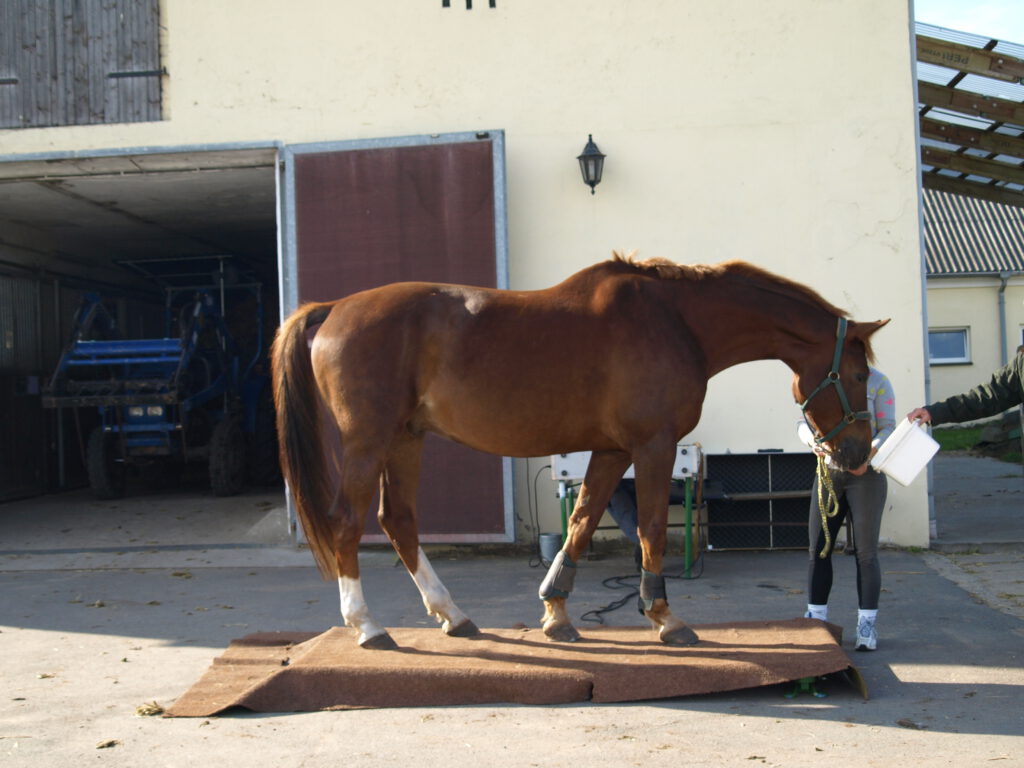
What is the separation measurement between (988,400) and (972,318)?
2057 centimetres

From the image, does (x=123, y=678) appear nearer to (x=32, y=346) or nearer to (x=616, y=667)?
(x=616, y=667)

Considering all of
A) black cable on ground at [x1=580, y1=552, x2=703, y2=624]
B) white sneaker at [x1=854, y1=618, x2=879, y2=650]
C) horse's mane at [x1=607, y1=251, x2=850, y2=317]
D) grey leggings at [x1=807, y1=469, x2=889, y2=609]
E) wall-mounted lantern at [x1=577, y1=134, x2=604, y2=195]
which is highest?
wall-mounted lantern at [x1=577, y1=134, x2=604, y2=195]

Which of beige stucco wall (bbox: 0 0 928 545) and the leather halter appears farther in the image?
beige stucco wall (bbox: 0 0 928 545)

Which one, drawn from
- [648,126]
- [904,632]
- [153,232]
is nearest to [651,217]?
[648,126]

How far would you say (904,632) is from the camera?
208 inches

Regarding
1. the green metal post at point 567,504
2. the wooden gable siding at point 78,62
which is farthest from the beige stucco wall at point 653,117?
the green metal post at point 567,504

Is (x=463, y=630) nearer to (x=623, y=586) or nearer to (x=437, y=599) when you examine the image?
(x=437, y=599)

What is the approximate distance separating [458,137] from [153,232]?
236 inches

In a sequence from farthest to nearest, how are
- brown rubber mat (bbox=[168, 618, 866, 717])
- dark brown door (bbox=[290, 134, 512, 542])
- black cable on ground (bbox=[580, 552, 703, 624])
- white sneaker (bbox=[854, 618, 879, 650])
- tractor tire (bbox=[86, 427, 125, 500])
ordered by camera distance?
1. tractor tire (bbox=[86, 427, 125, 500])
2. dark brown door (bbox=[290, 134, 512, 542])
3. black cable on ground (bbox=[580, 552, 703, 624])
4. white sneaker (bbox=[854, 618, 879, 650])
5. brown rubber mat (bbox=[168, 618, 866, 717])

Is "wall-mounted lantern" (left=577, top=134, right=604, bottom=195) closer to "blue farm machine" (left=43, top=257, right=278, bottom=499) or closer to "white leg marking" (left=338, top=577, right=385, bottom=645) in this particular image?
"white leg marking" (left=338, top=577, right=385, bottom=645)

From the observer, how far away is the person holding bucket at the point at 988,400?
15.7 ft

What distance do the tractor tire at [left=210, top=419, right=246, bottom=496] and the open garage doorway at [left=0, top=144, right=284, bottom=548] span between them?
0.58 metres

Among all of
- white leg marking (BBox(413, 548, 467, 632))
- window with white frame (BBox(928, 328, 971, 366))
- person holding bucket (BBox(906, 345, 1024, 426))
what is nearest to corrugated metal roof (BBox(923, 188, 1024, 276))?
window with white frame (BBox(928, 328, 971, 366))

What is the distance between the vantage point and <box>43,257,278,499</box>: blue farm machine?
428 inches
